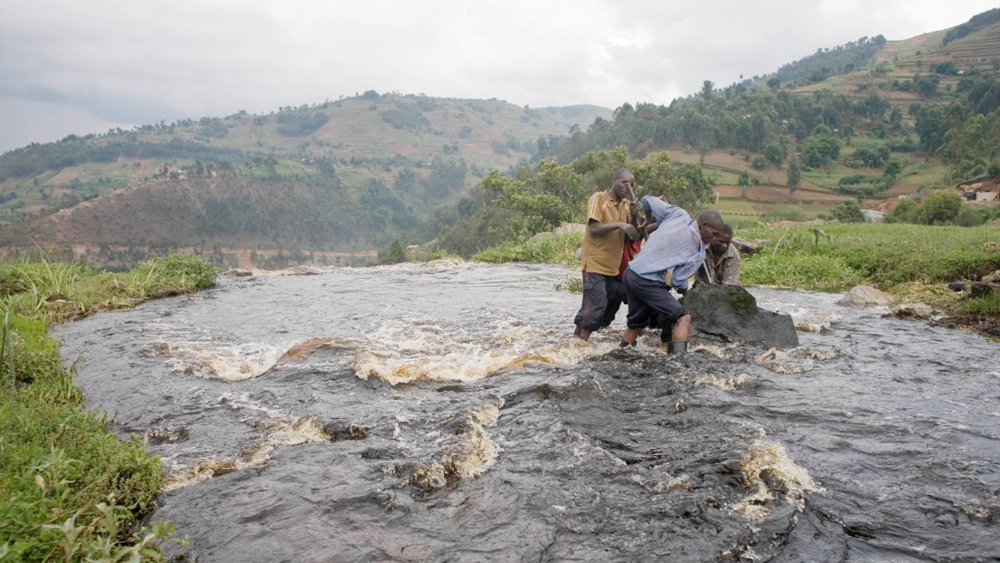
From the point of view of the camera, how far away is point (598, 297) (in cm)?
634

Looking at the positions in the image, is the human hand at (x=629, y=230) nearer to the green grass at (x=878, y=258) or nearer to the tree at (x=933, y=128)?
the green grass at (x=878, y=258)

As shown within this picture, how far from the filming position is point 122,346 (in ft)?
24.0

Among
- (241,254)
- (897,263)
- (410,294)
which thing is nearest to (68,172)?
(241,254)

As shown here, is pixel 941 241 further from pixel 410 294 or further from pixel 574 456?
pixel 574 456

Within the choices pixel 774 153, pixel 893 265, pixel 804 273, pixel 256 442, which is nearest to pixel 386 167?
pixel 774 153

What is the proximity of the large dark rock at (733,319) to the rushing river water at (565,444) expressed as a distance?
0.24 meters

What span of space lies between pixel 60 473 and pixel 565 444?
2.80 m

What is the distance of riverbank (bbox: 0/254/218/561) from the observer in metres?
2.44

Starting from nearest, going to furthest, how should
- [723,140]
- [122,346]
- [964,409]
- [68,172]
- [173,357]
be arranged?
[964,409], [173,357], [122,346], [723,140], [68,172]

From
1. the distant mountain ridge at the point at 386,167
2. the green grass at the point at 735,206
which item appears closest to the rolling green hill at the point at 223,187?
the distant mountain ridge at the point at 386,167

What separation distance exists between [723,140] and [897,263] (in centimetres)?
5941

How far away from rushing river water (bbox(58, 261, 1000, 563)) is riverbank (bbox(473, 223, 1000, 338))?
120 cm

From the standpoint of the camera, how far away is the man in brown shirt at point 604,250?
613cm

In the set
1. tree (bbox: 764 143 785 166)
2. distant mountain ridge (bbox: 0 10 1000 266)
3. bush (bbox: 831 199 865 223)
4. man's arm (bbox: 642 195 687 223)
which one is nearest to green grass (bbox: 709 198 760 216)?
distant mountain ridge (bbox: 0 10 1000 266)
